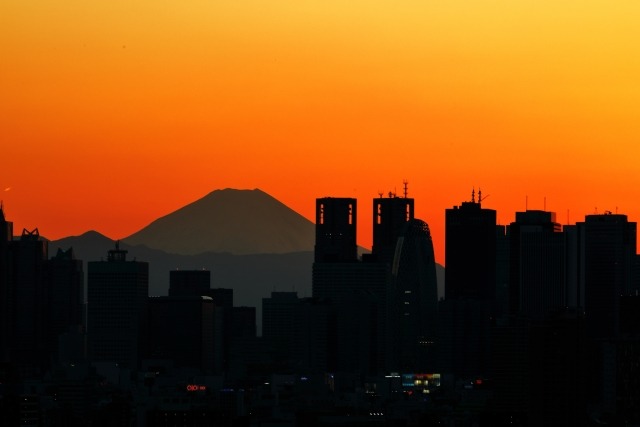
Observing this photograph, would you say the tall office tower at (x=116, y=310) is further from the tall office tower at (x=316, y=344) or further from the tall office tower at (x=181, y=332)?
the tall office tower at (x=316, y=344)

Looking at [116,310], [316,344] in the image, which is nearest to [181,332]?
[116,310]

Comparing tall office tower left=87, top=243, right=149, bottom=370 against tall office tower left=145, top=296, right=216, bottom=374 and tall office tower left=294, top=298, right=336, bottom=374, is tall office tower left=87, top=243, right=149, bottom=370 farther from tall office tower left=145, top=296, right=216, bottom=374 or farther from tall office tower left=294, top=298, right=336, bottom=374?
tall office tower left=294, top=298, right=336, bottom=374

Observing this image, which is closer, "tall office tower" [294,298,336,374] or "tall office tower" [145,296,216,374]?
"tall office tower" [145,296,216,374]

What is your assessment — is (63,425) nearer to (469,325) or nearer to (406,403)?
(406,403)

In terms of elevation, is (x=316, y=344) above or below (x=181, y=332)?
below

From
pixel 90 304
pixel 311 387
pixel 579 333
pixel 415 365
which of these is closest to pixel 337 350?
pixel 415 365

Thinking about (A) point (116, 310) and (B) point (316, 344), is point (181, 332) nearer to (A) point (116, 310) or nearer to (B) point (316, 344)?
(A) point (116, 310)

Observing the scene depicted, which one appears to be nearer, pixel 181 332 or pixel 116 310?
pixel 181 332
